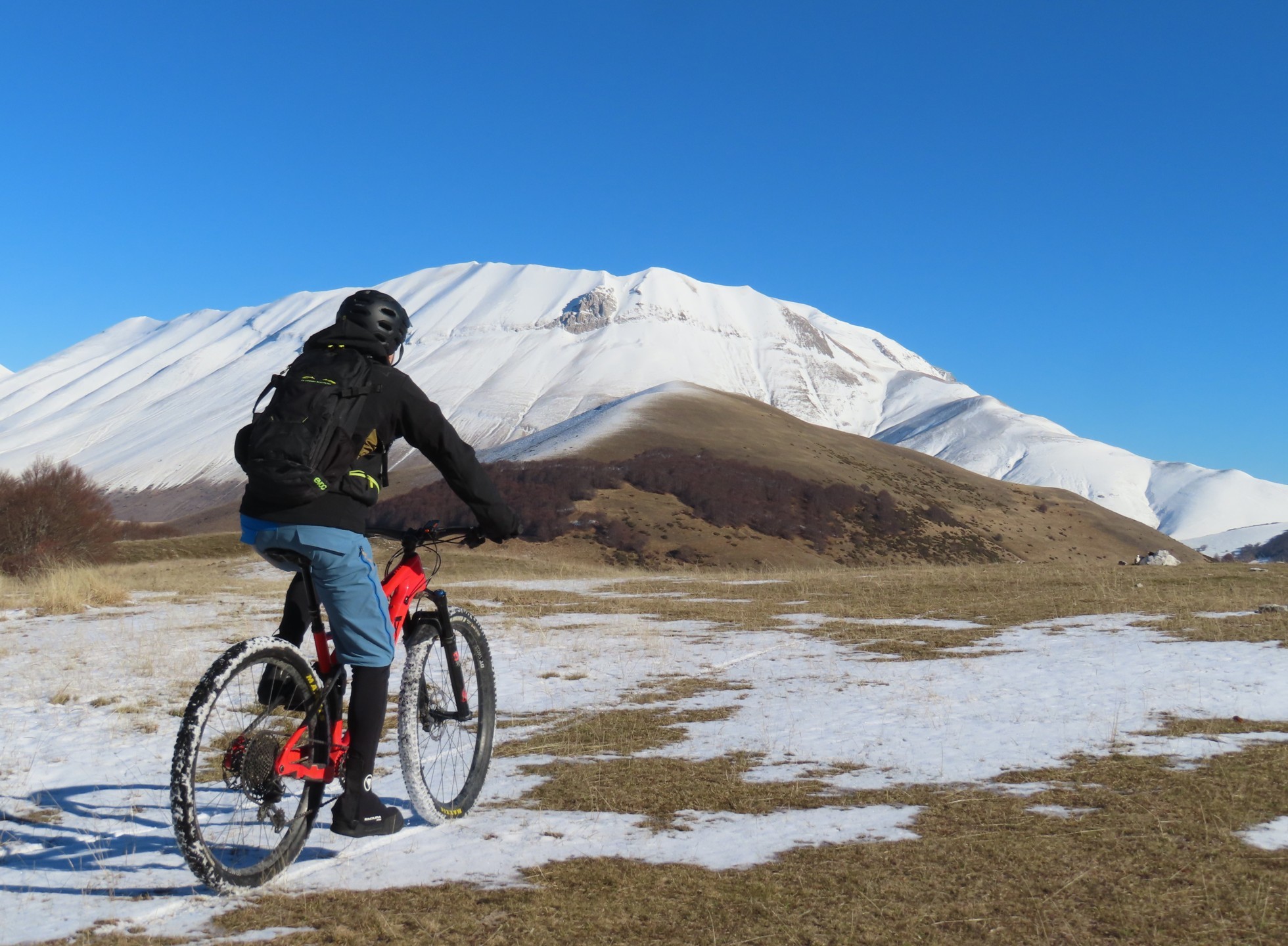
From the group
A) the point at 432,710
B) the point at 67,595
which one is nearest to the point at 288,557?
the point at 432,710

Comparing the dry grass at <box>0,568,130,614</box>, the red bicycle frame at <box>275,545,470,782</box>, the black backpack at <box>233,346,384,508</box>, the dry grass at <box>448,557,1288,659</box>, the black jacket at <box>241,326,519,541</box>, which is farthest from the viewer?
the dry grass at <box>0,568,130,614</box>

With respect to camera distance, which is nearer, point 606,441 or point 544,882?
point 544,882

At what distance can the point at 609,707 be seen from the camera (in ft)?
26.4

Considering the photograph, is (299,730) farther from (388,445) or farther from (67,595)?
(67,595)

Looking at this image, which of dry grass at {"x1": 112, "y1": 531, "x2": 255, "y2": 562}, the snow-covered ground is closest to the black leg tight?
the snow-covered ground

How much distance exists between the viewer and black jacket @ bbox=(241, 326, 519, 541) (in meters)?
4.04

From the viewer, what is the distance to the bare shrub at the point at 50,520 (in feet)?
91.9

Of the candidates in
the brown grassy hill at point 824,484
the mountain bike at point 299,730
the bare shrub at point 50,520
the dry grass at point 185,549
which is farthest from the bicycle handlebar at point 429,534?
the brown grassy hill at point 824,484

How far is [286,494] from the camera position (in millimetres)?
3914

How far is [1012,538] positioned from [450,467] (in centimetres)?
8107

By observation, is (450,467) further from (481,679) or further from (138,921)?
(138,921)

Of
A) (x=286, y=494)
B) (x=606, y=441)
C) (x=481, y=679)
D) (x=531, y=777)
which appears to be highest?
(x=606, y=441)

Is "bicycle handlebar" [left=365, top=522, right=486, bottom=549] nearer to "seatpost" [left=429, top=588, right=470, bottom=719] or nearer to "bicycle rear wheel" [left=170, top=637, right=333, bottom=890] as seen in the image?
"seatpost" [left=429, top=588, right=470, bottom=719]

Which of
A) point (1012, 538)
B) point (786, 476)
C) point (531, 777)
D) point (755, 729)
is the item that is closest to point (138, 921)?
point (531, 777)
